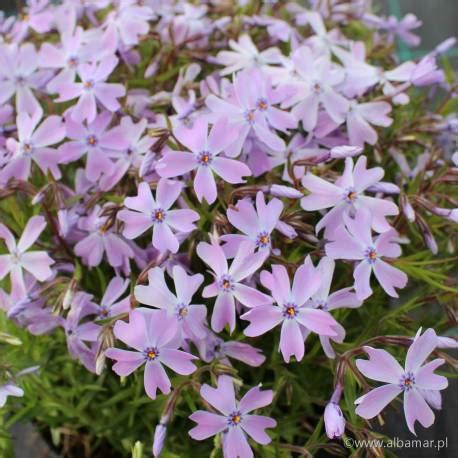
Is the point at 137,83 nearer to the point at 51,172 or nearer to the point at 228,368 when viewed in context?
the point at 51,172

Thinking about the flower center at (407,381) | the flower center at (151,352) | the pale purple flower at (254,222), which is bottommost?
the flower center at (407,381)

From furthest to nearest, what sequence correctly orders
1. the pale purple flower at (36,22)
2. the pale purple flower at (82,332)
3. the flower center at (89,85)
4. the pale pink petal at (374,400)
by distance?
the pale purple flower at (36,22)
the flower center at (89,85)
the pale purple flower at (82,332)
the pale pink petal at (374,400)

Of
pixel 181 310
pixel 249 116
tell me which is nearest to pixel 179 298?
pixel 181 310

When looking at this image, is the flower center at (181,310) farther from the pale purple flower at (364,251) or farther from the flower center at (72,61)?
the flower center at (72,61)

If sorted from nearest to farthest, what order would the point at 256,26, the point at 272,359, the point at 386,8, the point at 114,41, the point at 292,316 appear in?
the point at 292,316 < the point at 272,359 < the point at 114,41 < the point at 256,26 < the point at 386,8

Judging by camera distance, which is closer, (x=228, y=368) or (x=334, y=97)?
(x=228, y=368)

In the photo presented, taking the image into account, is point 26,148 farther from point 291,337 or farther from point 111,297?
point 291,337

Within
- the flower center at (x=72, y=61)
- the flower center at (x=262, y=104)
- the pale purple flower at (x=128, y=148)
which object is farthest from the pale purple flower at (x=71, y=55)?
the flower center at (x=262, y=104)

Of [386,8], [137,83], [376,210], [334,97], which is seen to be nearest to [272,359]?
[376,210]
